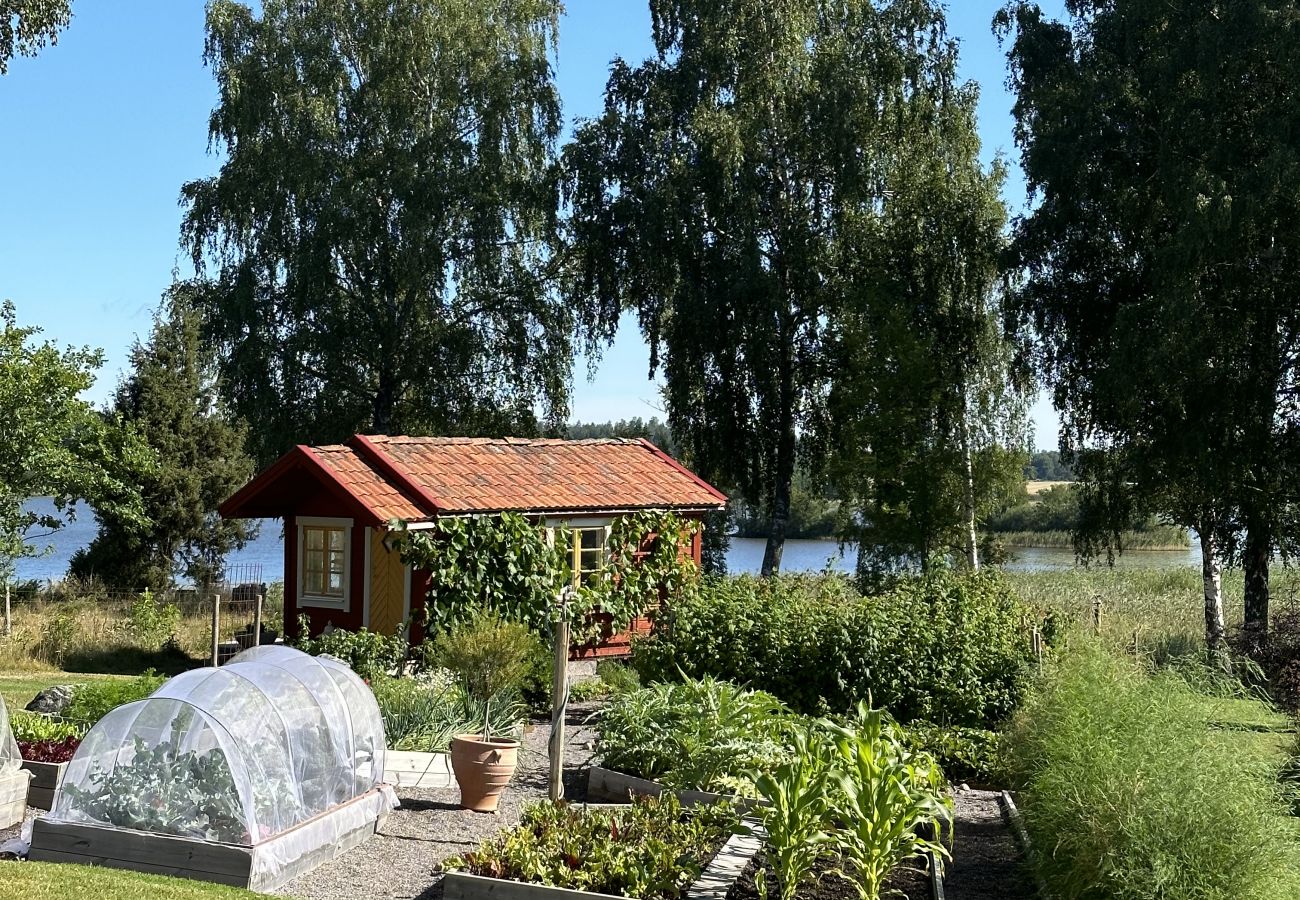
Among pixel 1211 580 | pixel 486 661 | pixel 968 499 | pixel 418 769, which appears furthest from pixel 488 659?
pixel 968 499

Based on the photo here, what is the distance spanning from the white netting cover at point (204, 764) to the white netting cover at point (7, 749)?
1658mm

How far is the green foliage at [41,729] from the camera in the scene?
1035cm

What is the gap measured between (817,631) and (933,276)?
13448mm

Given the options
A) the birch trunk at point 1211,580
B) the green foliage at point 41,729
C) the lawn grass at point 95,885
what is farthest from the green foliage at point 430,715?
the birch trunk at point 1211,580

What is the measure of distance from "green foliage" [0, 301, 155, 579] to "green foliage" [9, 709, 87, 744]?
11.0 meters

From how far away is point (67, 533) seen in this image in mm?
89188

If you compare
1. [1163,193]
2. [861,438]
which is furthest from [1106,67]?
[861,438]

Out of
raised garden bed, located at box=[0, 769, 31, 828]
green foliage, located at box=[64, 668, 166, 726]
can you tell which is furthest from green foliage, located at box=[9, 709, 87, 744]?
raised garden bed, located at box=[0, 769, 31, 828]

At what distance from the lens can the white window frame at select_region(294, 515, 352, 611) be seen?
16766mm

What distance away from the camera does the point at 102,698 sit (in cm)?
1066

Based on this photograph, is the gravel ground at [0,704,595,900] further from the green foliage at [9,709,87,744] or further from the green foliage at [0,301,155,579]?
the green foliage at [0,301,155,579]

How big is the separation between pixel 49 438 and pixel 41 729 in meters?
11.7

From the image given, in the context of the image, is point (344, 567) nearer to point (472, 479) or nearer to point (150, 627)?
point (472, 479)

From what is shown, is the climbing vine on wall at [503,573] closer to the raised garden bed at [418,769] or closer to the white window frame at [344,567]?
the white window frame at [344,567]
